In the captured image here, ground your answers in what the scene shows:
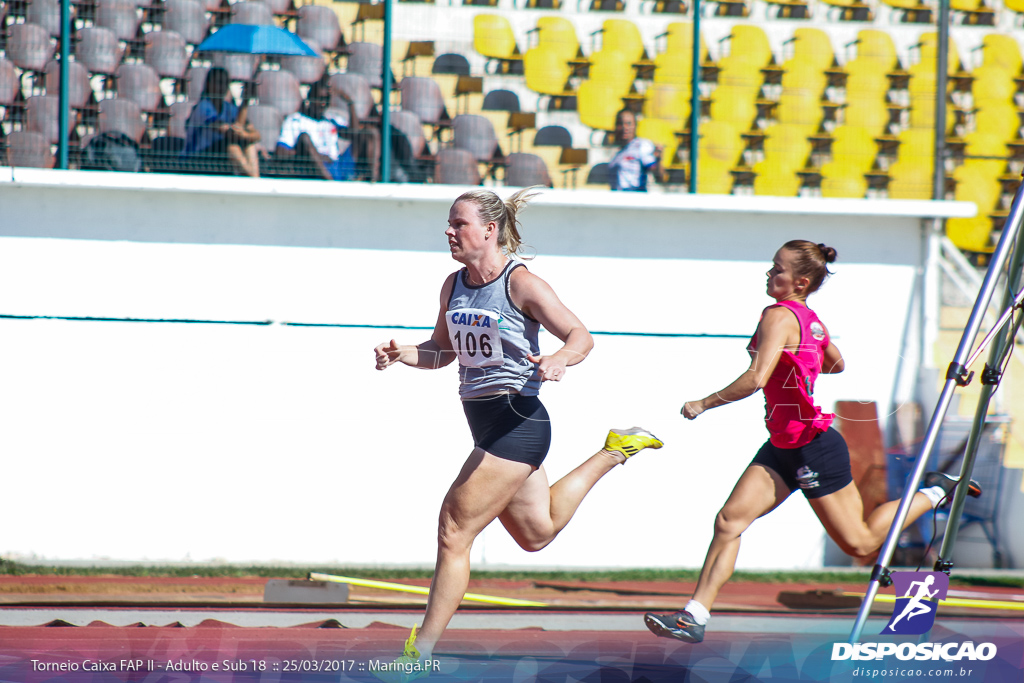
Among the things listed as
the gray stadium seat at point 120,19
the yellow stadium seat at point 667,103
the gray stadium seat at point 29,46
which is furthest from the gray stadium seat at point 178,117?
the yellow stadium seat at point 667,103

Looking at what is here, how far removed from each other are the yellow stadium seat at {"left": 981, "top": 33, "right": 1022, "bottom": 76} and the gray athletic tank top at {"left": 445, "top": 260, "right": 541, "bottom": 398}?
34.1ft

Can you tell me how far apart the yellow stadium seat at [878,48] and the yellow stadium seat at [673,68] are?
2.28 meters

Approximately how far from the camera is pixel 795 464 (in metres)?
4.84

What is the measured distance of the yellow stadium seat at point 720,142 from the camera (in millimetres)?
9891

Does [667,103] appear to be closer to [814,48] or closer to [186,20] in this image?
[814,48]

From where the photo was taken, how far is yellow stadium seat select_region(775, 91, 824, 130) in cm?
1047

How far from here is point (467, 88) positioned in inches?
378

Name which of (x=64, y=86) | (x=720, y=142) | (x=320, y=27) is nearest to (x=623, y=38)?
(x=720, y=142)

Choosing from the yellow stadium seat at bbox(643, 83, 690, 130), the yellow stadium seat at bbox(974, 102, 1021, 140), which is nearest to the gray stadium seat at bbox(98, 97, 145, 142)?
the yellow stadium seat at bbox(643, 83, 690, 130)

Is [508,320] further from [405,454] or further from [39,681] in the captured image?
[405,454]

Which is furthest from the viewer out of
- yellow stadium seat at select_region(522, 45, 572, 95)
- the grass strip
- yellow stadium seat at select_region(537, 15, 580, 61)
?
yellow stadium seat at select_region(537, 15, 580, 61)

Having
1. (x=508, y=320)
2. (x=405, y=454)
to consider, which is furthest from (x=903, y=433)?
(x=508, y=320)

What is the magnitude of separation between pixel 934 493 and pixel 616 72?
6665 millimetres

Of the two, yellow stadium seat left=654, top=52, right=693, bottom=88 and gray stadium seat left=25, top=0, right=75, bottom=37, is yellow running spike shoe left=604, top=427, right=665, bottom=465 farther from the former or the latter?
gray stadium seat left=25, top=0, right=75, bottom=37
